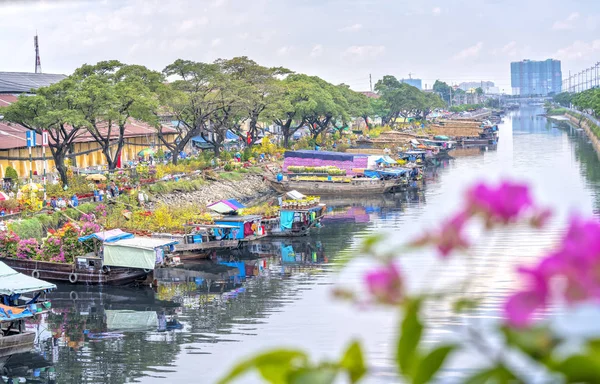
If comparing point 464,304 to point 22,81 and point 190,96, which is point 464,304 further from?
point 22,81

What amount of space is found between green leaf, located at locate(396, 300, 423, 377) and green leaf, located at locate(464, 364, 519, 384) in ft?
0.68

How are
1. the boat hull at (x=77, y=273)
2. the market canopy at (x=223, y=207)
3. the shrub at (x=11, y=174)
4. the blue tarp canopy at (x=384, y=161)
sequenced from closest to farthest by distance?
the boat hull at (x=77, y=273) → the market canopy at (x=223, y=207) → the shrub at (x=11, y=174) → the blue tarp canopy at (x=384, y=161)

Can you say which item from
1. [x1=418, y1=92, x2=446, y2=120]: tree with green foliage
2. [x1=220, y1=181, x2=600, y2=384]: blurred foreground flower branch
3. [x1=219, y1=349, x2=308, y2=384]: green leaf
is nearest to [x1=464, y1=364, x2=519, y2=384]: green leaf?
[x1=220, y1=181, x2=600, y2=384]: blurred foreground flower branch

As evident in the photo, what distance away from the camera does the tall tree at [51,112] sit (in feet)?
149

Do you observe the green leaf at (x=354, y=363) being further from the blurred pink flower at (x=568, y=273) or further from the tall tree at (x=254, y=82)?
the tall tree at (x=254, y=82)

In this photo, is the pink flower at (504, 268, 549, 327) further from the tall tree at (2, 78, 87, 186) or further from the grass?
the grass

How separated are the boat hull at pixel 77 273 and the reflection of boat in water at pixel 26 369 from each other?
8.56 meters

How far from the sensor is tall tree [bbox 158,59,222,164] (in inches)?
2446

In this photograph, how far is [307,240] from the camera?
42875mm

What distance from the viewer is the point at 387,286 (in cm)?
223

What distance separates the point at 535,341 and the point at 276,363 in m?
0.76

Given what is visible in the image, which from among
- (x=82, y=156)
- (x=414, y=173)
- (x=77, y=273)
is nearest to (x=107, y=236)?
(x=77, y=273)

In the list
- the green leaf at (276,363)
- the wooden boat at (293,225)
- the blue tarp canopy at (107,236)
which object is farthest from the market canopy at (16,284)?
the green leaf at (276,363)

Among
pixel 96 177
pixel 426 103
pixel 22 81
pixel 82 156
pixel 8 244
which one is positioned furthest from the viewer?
pixel 426 103
